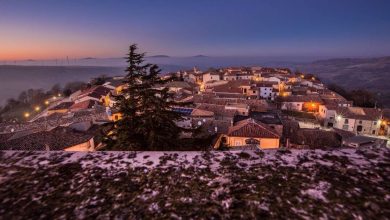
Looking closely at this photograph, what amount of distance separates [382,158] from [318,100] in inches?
2397

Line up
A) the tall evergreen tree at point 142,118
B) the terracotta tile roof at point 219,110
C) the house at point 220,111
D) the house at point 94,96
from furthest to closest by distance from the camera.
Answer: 1. the house at point 94,96
2. the terracotta tile roof at point 219,110
3. the house at point 220,111
4. the tall evergreen tree at point 142,118

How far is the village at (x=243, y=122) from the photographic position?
24375mm

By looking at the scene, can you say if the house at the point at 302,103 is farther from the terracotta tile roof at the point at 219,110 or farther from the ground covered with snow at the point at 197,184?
the ground covered with snow at the point at 197,184

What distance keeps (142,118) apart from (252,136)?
14.8 meters

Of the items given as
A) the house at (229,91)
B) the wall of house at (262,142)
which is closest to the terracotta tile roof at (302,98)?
the house at (229,91)

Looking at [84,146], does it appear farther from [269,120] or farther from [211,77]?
[211,77]

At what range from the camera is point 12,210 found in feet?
8.06

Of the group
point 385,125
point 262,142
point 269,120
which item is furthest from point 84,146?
point 385,125

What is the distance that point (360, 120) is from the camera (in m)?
45.7

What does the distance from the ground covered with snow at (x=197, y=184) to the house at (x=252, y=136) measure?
22730 mm

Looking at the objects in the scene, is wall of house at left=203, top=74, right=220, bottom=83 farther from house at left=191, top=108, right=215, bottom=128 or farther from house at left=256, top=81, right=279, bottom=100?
house at left=191, top=108, right=215, bottom=128

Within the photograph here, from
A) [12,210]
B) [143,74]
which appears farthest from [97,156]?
[143,74]

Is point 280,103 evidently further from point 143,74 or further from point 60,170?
point 60,170

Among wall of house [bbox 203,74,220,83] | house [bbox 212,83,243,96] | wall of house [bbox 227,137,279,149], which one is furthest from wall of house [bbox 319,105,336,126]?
wall of house [bbox 203,74,220,83]
